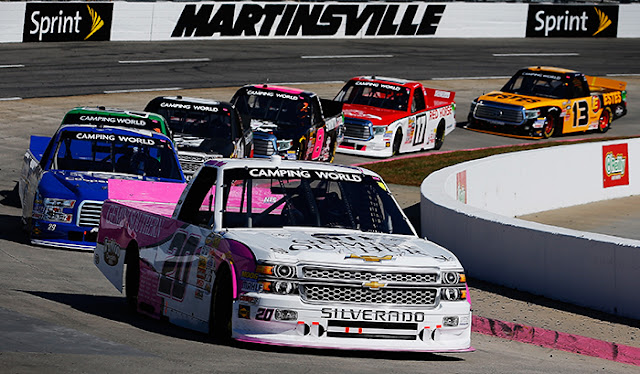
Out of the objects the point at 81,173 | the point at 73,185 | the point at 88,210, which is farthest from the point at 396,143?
the point at 88,210

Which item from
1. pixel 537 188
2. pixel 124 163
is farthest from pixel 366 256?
pixel 537 188

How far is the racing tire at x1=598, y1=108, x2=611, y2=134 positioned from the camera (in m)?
31.0

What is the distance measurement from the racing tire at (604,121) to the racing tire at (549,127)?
2.26m

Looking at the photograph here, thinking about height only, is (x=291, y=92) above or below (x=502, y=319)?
above

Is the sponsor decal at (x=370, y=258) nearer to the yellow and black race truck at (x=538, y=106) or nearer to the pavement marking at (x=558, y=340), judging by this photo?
the pavement marking at (x=558, y=340)

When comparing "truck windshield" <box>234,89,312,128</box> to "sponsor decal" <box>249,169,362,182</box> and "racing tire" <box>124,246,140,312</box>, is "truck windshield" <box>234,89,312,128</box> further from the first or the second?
"sponsor decal" <box>249,169,362,182</box>

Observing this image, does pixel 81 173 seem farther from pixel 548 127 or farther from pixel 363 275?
pixel 548 127

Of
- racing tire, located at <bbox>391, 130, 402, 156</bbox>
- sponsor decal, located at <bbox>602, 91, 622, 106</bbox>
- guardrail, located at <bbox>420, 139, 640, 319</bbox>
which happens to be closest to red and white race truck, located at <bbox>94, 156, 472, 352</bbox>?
guardrail, located at <bbox>420, 139, 640, 319</bbox>

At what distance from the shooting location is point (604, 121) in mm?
31141

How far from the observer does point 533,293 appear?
12.2 meters

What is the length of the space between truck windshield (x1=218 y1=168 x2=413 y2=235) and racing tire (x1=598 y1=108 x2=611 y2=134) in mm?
22530

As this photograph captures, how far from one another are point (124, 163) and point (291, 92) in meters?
7.53

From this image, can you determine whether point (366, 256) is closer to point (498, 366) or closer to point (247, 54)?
point (498, 366)

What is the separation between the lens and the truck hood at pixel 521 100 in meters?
28.5
